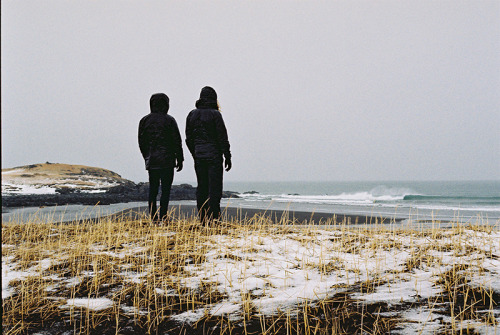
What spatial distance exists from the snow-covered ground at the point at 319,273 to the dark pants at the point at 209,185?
1153 millimetres

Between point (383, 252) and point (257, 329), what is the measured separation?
7.79 feet

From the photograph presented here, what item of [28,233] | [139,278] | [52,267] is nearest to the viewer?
[139,278]

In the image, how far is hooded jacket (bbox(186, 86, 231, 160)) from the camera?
6.06 m

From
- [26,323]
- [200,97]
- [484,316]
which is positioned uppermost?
[200,97]

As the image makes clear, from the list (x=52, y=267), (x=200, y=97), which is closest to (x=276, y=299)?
(x=52, y=267)

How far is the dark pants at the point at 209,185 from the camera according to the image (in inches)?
239

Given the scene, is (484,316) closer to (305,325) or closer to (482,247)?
(305,325)

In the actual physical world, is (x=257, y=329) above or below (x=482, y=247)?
below

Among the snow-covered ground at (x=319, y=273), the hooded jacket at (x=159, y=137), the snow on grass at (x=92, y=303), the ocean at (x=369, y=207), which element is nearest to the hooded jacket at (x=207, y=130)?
the hooded jacket at (x=159, y=137)

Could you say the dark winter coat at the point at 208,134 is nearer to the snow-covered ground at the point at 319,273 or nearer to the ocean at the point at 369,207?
the ocean at the point at 369,207

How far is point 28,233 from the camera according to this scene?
568cm

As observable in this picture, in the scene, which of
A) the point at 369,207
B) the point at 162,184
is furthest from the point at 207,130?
the point at 369,207

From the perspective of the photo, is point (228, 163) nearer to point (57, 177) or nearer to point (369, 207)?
point (369, 207)

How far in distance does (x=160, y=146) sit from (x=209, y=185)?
110 cm
